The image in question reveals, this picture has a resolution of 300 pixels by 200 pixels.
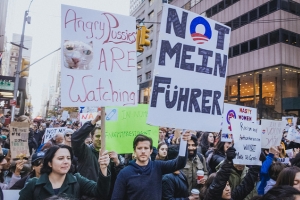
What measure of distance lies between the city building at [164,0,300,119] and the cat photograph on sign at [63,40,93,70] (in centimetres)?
2696

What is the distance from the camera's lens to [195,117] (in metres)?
3.24

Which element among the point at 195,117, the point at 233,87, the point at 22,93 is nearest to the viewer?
the point at 195,117

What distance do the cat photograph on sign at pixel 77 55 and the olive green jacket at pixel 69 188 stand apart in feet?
3.98

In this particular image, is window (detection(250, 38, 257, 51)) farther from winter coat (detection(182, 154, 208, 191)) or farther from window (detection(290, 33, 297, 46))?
winter coat (detection(182, 154, 208, 191))

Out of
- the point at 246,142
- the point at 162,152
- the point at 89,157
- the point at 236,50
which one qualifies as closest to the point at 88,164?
the point at 89,157

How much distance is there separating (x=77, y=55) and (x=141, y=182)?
5.31 ft

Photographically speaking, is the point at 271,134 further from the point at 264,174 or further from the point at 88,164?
the point at 88,164

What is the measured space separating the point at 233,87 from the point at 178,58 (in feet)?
108

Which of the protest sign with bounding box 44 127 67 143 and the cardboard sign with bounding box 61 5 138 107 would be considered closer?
the cardboard sign with bounding box 61 5 138 107

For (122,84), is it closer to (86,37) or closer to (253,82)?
(86,37)

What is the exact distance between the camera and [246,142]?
12.2 feet

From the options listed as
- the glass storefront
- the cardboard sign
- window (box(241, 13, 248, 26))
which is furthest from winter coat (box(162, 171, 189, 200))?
window (box(241, 13, 248, 26))

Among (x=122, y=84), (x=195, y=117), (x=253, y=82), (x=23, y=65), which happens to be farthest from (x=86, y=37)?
(x=253, y=82)

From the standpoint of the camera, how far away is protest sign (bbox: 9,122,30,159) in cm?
528
